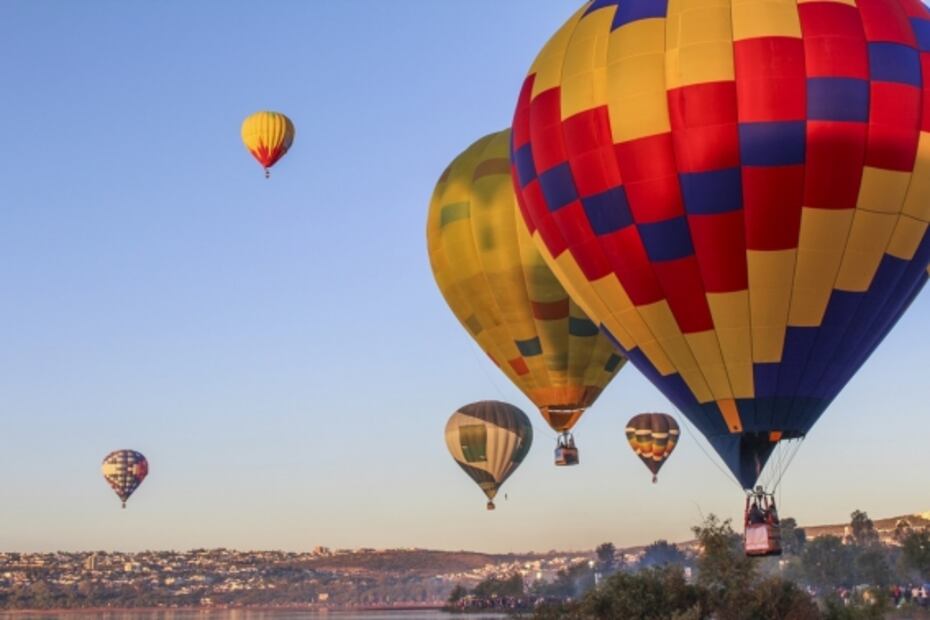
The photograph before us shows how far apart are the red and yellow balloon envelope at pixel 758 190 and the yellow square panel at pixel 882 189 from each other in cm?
4

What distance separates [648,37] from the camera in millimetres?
26391

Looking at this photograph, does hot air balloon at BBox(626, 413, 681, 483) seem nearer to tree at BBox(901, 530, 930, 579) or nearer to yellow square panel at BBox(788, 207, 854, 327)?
tree at BBox(901, 530, 930, 579)

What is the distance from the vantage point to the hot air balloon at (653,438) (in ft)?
199

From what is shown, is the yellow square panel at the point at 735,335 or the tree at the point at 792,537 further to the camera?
the tree at the point at 792,537

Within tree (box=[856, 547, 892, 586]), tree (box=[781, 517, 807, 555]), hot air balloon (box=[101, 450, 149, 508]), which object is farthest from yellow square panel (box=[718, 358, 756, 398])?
tree (box=[781, 517, 807, 555])

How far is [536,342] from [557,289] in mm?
1884

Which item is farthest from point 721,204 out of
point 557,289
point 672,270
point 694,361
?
point 557,289

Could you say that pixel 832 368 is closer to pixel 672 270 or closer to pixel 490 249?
pixel 672 270

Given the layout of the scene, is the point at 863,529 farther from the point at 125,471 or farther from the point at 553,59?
the point at 553,59

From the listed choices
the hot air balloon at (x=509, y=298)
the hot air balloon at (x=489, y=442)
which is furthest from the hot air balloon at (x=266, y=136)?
the hot air balloon at (x=489, y=442)

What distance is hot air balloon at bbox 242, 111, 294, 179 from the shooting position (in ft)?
158

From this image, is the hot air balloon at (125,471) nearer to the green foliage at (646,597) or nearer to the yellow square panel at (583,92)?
the green foliage at (646,597)

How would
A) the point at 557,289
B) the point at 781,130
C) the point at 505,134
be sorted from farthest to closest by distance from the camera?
the point at 505,134 → the point at 557,289 → the point at 781,130

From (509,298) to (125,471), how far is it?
190ft
